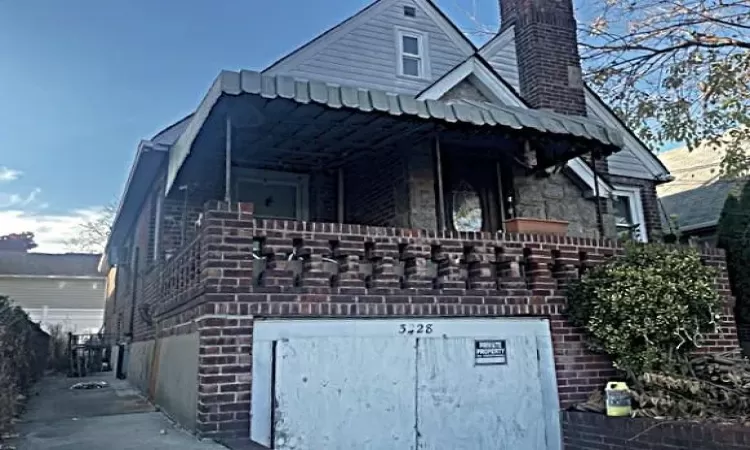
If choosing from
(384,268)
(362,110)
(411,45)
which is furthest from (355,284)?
(411,45)

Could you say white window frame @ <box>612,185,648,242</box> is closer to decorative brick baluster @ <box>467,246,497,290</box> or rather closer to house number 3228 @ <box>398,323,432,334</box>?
decorative brick baluster @ <box>467,246,497,290</box>

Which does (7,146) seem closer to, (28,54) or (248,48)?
(28,54)

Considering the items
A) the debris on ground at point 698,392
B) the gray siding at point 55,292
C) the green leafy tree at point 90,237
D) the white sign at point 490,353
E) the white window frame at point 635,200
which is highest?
the green leafy tree at point 90,237

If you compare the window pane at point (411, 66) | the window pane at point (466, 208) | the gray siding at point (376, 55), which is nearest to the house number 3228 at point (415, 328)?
the window pane at point (466, 208)

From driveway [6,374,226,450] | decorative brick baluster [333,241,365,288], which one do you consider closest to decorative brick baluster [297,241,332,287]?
decorative brick baluster [333,241,365,288]

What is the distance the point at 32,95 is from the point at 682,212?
15.6 meters

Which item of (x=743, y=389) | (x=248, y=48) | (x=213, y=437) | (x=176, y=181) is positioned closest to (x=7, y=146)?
(x=248, y=48)

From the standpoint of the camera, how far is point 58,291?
30.6 m

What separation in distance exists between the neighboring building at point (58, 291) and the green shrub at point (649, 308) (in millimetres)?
29085

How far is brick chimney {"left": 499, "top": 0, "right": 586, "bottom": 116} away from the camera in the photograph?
988cm

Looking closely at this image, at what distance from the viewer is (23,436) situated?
16.0 feet

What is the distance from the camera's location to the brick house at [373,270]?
470 centimetres

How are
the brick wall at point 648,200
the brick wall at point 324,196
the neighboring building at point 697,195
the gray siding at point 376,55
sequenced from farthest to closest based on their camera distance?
the neighboring building at point 697,195 → the brick wall at point 648,200 → the gray siding at point 376,55 → the brick wall at point 324,196

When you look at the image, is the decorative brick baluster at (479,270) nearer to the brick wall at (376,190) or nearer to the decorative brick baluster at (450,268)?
the decorative brick baluster at (450,268)
